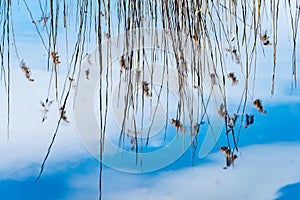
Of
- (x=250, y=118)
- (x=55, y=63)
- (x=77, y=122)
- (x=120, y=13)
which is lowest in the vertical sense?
(x=77, y=122)

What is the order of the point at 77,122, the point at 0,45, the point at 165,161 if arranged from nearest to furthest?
the point at 0,45, the point at 77,122, the point at 165,161

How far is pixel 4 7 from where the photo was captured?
1121 mm

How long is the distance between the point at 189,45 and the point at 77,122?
0.73m

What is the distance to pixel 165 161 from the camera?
1930mm

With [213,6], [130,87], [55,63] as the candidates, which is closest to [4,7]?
[55,63]

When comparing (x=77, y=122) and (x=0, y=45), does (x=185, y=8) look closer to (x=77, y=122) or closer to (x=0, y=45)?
(x=0, y=45)

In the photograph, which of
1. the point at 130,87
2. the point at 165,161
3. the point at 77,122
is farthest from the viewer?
the point at 165,161

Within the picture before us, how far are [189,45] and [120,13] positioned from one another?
17 cm

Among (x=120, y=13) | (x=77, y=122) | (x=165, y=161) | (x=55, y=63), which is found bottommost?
(x=165, y=161)

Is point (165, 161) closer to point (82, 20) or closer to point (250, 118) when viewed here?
point (250, 118)

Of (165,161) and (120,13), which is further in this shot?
(165,161)

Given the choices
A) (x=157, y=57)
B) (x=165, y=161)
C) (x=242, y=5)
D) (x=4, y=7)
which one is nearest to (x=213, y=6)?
(x=242, y=5)

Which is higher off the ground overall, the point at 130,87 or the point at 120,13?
the point at 120,13

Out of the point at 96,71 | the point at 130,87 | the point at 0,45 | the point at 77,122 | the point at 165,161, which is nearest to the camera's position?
the point at 130,87
